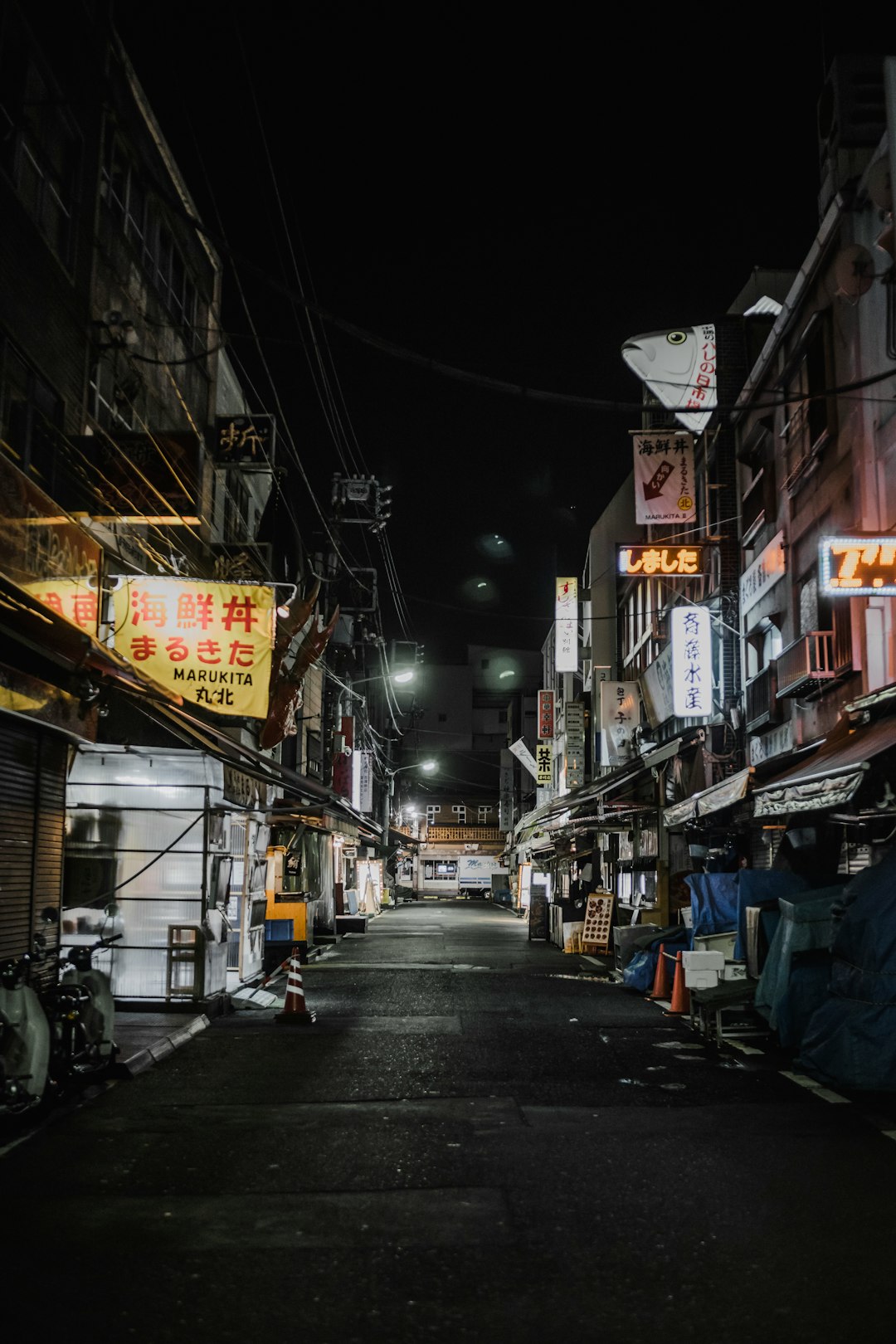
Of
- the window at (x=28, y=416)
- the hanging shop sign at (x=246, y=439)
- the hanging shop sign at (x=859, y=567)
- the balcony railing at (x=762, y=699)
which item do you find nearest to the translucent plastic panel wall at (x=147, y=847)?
the window at (x=28, y=416)

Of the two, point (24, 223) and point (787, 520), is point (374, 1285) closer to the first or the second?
point (24, 223)

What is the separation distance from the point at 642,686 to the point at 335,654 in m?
18.6

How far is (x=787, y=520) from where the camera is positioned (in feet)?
64.2

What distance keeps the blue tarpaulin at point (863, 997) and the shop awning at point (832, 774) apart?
91 centimetres

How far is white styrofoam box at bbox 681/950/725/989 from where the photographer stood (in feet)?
47.9

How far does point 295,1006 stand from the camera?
1561cm

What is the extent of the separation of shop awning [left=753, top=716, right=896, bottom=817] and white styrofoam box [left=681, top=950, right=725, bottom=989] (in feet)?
7.32

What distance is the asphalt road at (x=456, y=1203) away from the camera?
495cm

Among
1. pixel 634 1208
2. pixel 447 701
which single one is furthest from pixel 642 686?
pixel 447 701

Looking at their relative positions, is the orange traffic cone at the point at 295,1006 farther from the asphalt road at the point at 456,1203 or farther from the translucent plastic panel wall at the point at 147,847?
the asphalt road at the point at 456,1203

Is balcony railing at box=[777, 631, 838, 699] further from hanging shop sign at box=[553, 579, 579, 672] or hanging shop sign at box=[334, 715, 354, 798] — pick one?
hanging shop sign at box=[553, 579, 579, 672]

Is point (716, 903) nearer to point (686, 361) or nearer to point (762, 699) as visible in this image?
point (762, 699)

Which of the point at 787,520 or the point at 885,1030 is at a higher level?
the point at 787,520

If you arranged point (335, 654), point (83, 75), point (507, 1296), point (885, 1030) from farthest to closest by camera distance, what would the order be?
1. point (335, 654)
2. point (83, 75)
3. point (885, 1030)
4. point (507, 1296)
